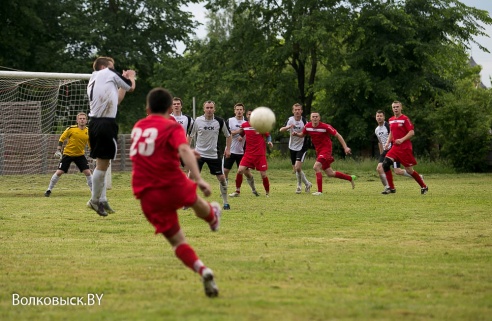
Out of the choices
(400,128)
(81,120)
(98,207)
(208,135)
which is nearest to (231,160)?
(208,135)

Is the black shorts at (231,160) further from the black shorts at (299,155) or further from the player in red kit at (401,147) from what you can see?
the player in red kit at (401,147)

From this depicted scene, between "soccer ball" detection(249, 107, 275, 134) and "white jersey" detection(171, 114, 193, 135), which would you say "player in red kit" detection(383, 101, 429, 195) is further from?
"soccer ball" detection(249, 107, 275, 134)

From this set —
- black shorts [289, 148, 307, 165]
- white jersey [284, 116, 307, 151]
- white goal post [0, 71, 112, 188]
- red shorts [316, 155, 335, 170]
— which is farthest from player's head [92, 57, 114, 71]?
black shorts [289, 148, 307, 165]

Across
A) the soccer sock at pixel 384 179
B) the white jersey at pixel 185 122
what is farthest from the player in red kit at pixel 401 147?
the white jersey at pixel 185 122

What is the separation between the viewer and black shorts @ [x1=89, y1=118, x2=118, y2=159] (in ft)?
40.0

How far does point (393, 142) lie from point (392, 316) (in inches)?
588

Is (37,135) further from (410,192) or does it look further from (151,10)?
(151,10)

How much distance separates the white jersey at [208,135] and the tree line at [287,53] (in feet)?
66.7

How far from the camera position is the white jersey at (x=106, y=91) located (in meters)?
12.2

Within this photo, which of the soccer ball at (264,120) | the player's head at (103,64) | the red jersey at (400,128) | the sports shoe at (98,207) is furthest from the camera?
the red jersey at (400,128)

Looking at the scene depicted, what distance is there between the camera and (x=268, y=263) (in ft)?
Result: 28.9

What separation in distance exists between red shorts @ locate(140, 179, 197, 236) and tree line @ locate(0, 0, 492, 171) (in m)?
29.2

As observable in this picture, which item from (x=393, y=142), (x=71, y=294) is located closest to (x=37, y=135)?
(x=393, y=142)

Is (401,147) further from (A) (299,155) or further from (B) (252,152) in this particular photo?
(B) (252,152)
